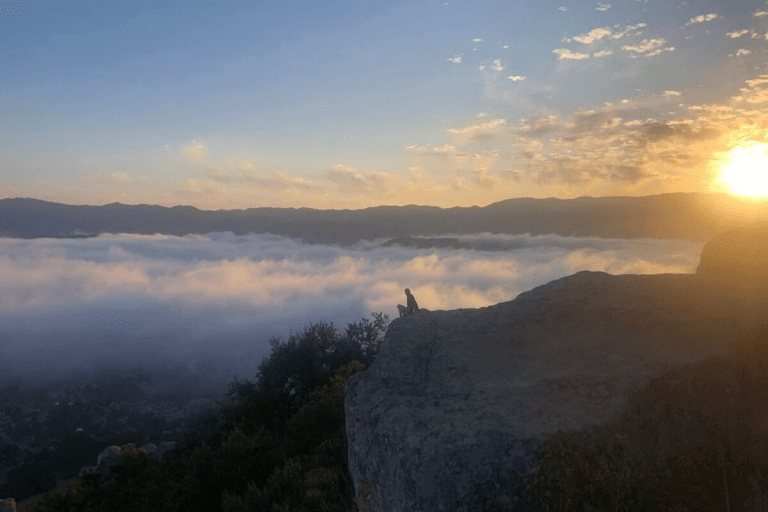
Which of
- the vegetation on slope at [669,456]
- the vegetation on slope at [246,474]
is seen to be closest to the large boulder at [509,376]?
the vegetation on slope at [669,456]

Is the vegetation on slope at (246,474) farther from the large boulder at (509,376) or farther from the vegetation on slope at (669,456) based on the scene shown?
the large boulder at (509,376)

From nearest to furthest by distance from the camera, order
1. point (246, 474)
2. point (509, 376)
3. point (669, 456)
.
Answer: point (669, 456), point (509, 376), point (246, 474)

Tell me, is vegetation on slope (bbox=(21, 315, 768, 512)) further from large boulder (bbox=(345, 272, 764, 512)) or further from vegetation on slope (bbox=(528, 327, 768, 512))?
large boulder (bbox=(345, 272, 764, 512))

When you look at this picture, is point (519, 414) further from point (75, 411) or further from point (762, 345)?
point (75, 411)

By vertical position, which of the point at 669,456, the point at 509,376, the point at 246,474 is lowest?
the point at 246,474

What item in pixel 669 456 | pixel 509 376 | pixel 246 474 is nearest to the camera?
pixel 669 456

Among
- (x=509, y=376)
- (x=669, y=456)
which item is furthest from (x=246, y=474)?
(x=669, y=456)

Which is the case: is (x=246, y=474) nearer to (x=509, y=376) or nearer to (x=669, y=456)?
(x=509, y=376)

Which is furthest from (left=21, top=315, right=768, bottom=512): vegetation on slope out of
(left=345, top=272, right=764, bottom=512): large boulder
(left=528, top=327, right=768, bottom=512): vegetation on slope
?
(left=345, top=272, right=764, bottom=512): large boulder

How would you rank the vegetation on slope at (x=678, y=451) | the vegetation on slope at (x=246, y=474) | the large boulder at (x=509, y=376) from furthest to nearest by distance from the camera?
1. the vegetation on slope at (x=246, y=474)
2. the large boulder at (x=509, y=376)
3. the vegetation on slope at (x=678, y=451)

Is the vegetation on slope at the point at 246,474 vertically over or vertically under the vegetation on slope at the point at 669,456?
under
